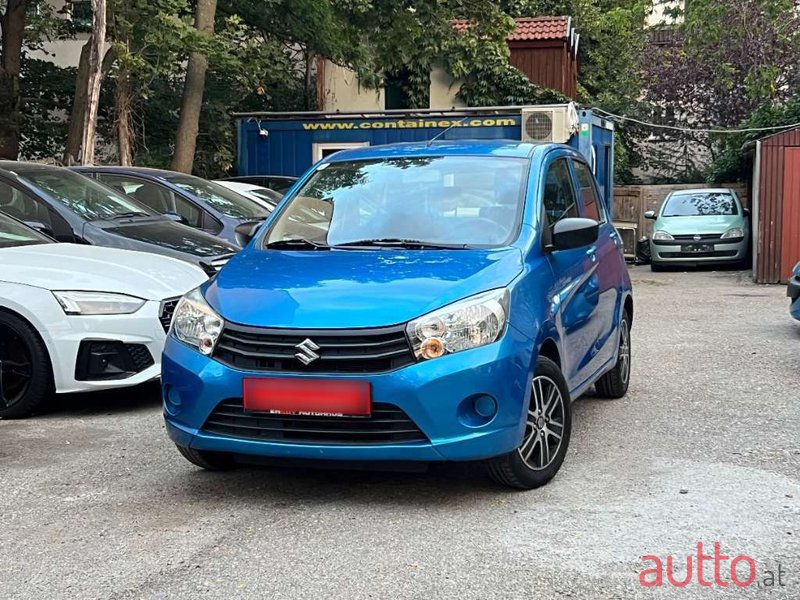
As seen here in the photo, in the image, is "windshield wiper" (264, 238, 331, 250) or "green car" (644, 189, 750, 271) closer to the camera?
"windshield wiper" (264, 238, 331, 250)

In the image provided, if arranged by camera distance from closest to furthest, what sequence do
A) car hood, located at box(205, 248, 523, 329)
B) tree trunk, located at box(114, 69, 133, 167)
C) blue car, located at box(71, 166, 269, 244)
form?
car hood, located at box(205, 248, 523, 329) < blue car, located at box(71, 166, 269, 244) < tree trunk, located at box(114, 69, 133, 167)

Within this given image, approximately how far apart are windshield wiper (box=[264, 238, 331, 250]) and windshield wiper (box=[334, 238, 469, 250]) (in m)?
0.10

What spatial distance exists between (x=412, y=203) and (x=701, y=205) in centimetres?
1533

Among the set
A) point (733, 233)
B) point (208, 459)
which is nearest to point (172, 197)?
point (208, 459)

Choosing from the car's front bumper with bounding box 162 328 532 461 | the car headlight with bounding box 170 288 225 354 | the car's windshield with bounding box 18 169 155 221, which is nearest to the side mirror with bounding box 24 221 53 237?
the car's windshield with bounding box 18 169 155 221

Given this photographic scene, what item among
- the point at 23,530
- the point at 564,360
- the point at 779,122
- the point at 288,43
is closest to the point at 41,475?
the point at 23,530

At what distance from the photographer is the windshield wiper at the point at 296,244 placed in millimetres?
5189

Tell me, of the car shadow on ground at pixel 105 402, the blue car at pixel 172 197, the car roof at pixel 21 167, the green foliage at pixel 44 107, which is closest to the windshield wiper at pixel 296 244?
the car shadow on ground at pixel 105 402

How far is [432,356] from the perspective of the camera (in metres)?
4.16

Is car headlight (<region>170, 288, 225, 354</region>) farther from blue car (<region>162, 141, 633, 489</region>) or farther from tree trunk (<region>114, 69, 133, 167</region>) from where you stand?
tree trunk (<region>114, 69, 133, 167</region>)

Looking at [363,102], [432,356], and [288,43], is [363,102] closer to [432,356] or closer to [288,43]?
[288,43]

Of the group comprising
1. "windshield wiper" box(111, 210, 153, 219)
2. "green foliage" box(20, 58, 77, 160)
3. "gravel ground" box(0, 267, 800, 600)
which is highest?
"green foliage" box(20, 58, 77, 160)

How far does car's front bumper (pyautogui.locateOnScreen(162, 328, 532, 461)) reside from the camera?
412 cm

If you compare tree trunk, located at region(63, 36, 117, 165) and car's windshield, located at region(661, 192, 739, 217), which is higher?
tree trunk, located at region(63, 36, 117, 165)
